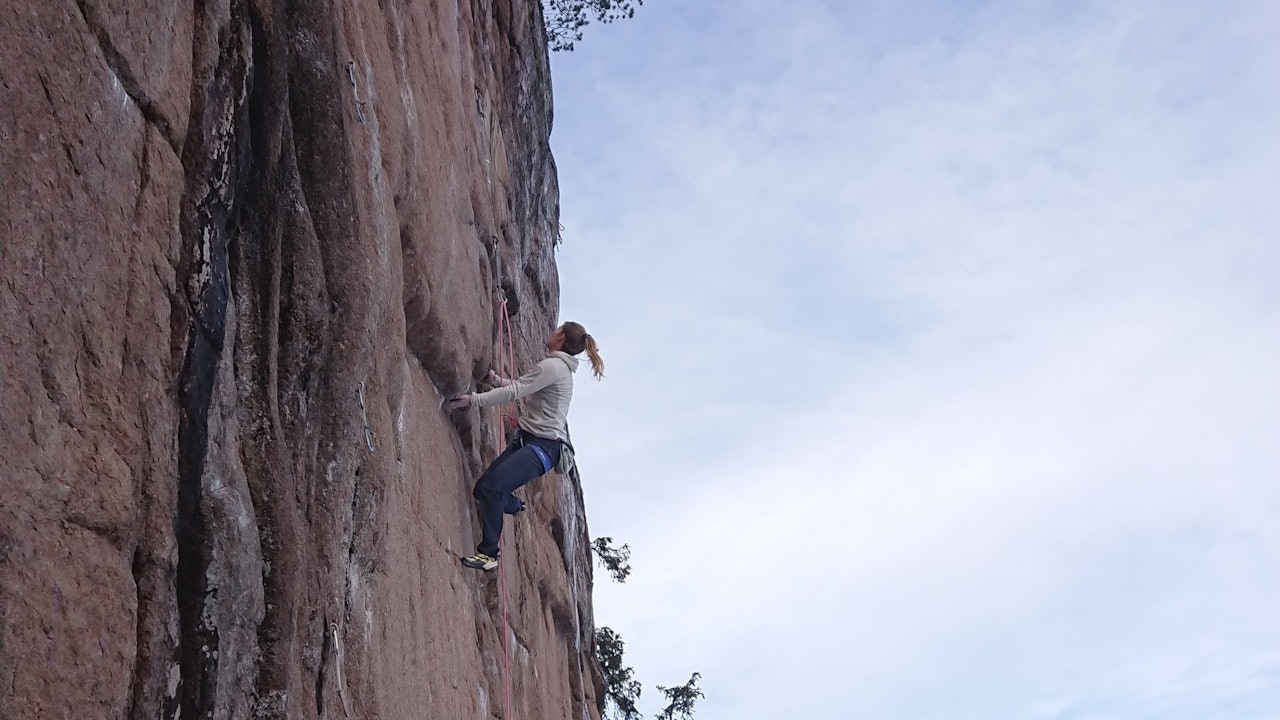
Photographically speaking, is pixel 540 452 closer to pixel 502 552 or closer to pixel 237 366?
pixel 502 552

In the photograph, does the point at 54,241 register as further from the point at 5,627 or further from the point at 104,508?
the point at 5,627

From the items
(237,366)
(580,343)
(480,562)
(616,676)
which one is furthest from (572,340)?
(616,676)

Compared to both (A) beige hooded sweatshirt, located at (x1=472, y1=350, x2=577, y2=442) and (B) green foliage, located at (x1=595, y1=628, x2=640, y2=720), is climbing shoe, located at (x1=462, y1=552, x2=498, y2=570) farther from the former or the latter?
(B) green foliage, located at (x1=595, y1=628, x2=640, y2=720)

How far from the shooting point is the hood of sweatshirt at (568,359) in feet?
26.7

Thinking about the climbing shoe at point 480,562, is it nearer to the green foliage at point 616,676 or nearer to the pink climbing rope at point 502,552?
the pink climbing rope at point 502,552

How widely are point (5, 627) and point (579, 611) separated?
1007 centimetres

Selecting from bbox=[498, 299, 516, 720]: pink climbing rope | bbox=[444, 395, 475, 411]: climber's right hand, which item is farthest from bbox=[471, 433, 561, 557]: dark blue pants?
bbox=[444, 395, 475, 411]: climber's right hand

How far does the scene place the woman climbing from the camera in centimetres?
798

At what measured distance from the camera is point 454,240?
315 inches

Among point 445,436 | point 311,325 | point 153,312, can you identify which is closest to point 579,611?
point 445,436

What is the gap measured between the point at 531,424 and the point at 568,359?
52 cm

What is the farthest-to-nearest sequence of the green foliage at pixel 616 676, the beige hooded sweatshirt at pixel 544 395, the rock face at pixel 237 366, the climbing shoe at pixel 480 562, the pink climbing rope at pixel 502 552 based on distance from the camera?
the green foliage at pixel 616 676 < the pink climbing rope at pixel 502 552 < the beige hooded sweatshirt at pixel 544 395 < the climbing shoe at pixel 480 562 < the rock face at pixel 237 366

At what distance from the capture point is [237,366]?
4875mm

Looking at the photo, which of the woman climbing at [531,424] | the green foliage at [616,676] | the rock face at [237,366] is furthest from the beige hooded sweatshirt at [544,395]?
the green foliage at [616,676]
